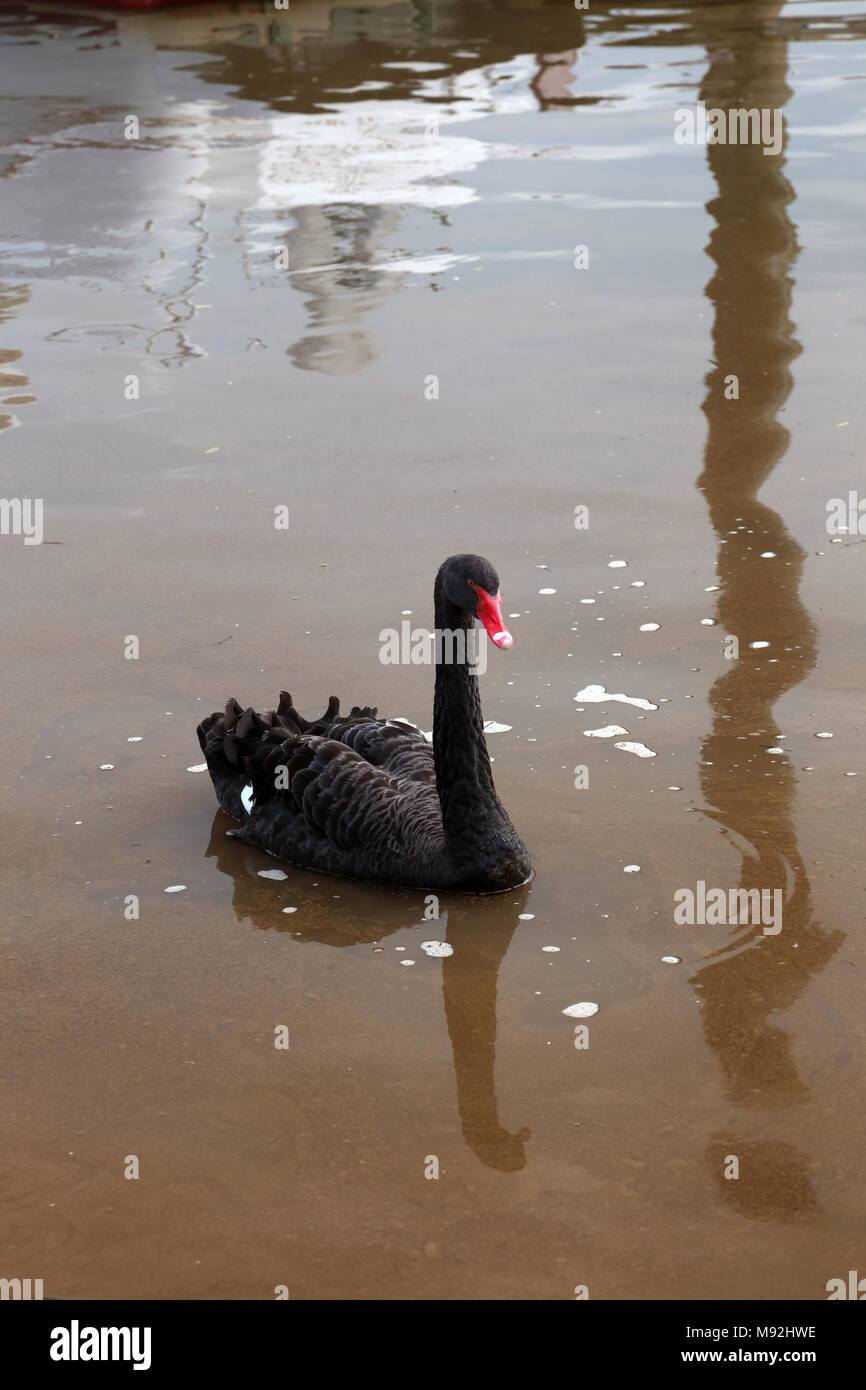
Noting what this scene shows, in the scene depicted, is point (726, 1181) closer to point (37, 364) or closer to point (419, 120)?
point (37, 364)

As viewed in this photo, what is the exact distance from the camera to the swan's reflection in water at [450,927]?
4.78 m

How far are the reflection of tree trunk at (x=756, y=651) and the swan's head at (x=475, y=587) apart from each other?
4.06 feet

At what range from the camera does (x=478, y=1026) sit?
194 inches

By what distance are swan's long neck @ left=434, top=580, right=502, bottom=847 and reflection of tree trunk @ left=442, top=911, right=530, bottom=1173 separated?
0.30 metres

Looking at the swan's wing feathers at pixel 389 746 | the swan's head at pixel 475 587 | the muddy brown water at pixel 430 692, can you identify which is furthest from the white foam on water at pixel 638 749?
the swan's head at pixel 475 587

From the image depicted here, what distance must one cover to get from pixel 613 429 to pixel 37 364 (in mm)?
3900

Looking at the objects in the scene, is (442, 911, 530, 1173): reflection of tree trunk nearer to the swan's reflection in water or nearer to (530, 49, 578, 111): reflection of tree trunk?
the swan's reflection in water

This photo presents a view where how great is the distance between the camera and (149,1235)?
13.6 feet

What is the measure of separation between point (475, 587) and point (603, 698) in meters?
1.63

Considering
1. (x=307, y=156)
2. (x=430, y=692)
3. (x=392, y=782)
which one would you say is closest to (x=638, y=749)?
(x=430, y=692)

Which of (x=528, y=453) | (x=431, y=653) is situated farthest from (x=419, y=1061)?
(x=528, y=453)

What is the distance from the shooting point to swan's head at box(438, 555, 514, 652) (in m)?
5.17

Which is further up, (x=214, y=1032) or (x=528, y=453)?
(x=528, y=453)

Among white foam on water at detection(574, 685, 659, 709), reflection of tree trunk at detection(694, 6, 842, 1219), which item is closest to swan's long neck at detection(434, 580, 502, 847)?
reflection of tree trunk at detection(694, 6, 842, 1219)
